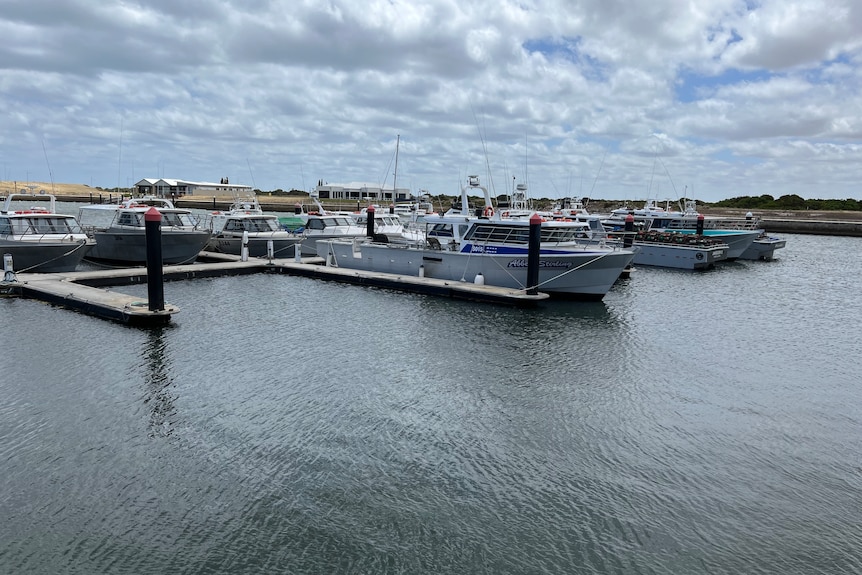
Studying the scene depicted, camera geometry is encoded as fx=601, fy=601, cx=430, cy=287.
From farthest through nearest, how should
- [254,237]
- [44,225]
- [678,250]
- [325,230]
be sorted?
[678,250] → [325,230] → [254,237] → [44,225]

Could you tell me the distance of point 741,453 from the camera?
33.1ft

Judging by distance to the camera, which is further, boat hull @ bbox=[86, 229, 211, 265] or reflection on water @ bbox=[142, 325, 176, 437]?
boat hull @ bbox=[86, 229, 211, 265]

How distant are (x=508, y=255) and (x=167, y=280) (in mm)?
13699

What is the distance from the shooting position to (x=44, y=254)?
23078 millimetres

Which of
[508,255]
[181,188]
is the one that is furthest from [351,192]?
[508,255]

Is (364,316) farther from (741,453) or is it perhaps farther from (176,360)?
(741,453)

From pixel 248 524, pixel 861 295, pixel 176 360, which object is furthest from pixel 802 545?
pixel 861 295

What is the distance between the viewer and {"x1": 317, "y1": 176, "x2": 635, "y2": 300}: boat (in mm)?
22031

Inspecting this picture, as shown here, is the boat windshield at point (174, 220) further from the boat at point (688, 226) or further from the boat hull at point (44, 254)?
the boat at point (688, 226)

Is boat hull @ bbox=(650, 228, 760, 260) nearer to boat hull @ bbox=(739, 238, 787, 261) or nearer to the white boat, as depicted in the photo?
boat hull @ bbox=(739, 238, 787, 261)

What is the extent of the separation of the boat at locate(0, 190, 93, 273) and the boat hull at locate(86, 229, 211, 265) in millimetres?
2824

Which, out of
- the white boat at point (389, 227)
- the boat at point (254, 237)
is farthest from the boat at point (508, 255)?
the boat at point (254, 237)

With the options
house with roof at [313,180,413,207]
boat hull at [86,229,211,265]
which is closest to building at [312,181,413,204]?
house with roof at [313,180,413,207]

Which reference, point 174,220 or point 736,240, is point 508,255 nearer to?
point 174,220
